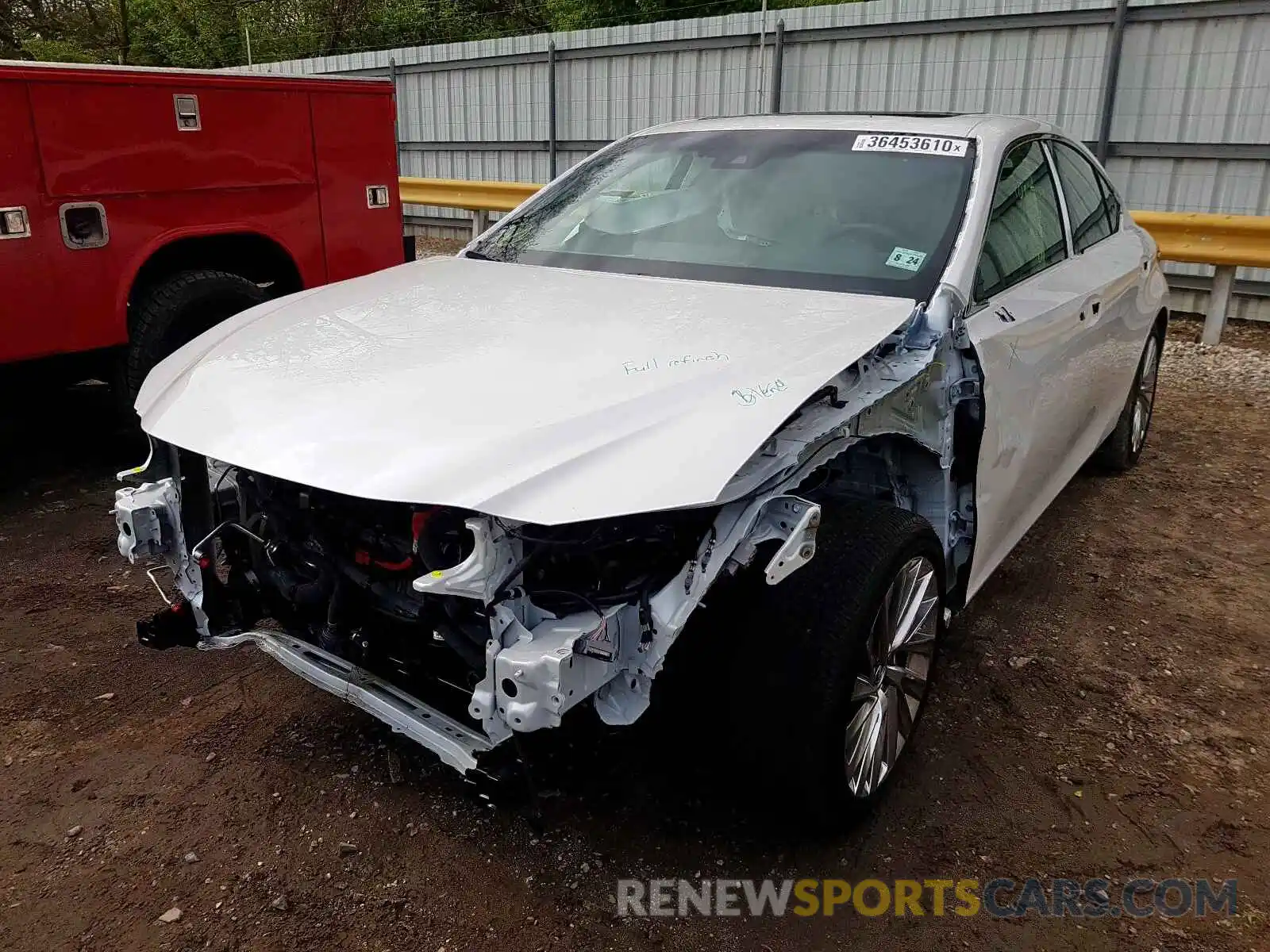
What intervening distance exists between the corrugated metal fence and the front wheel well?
3.40 meters

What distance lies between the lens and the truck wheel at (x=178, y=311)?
501 cm

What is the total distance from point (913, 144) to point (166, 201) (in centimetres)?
360

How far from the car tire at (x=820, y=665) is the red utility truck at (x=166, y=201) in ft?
12.5

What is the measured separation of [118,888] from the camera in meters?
2.48

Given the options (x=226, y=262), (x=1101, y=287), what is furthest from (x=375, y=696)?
(x=226, y=262)

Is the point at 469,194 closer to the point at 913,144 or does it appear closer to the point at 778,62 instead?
the point at 778,62

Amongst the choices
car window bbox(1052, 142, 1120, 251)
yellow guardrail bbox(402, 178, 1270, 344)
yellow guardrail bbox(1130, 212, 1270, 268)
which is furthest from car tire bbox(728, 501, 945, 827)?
yellow guardrail bbox(402, 178, 1270, 344)

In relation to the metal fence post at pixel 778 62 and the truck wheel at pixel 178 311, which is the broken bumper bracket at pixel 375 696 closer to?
the truck wheel at pixel 178 311

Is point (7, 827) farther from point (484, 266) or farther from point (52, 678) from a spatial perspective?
point (484, 266)

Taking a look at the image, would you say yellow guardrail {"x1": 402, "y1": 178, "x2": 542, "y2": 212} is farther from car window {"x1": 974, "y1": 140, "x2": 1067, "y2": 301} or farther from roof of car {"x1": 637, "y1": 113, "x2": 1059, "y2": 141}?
car window {"x1": 974, "y1": 140, "x2": 1067, "y2": 301}

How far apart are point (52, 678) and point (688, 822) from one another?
2.19 m

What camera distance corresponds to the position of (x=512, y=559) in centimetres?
210

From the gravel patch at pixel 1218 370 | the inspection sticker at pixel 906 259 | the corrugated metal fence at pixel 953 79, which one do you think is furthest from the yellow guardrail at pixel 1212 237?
the inspection sticker at pixel 906 259

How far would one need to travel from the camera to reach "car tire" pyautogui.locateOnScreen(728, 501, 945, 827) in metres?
2.34
